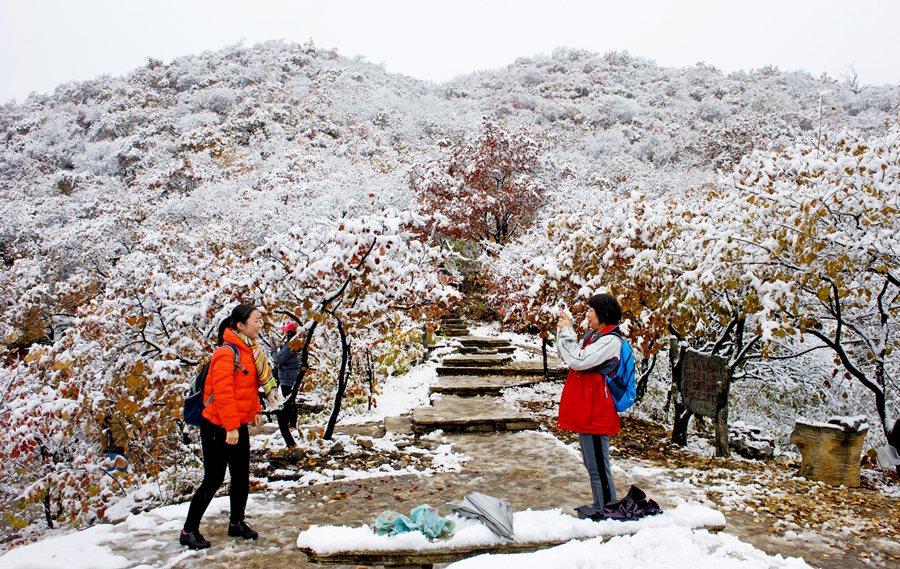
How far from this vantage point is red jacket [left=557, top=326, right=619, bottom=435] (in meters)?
3.23

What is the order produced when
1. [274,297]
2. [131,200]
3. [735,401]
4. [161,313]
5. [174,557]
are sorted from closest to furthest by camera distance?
1. [174,557]
2. [274,297]
3. [161,313]
4. [735,401]
5. [131,200]

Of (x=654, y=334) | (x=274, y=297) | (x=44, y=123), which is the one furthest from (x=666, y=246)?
(x=44, y=123)

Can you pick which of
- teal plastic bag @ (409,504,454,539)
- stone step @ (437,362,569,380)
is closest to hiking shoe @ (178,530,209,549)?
teal plastic bag @ (409,504,454,539)

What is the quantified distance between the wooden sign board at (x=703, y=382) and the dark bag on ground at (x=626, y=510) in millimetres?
2701

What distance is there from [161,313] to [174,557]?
10.1 ft

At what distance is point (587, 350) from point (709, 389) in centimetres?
323

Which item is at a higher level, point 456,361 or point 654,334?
point 654,334

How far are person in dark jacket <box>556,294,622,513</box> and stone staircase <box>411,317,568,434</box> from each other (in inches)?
131

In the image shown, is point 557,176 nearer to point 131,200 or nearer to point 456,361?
point 456,361

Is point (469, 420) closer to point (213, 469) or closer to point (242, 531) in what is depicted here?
point (242, 531)

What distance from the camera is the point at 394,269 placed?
4914mm

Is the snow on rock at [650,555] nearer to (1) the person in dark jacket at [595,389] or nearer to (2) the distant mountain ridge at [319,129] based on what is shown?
(1) the person in dark jacket at [595,389]

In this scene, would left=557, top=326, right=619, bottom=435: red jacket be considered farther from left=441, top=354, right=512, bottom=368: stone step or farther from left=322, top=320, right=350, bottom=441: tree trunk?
left=441, top=354, right=512, bottom=368: stone step

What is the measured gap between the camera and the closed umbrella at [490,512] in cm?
300
